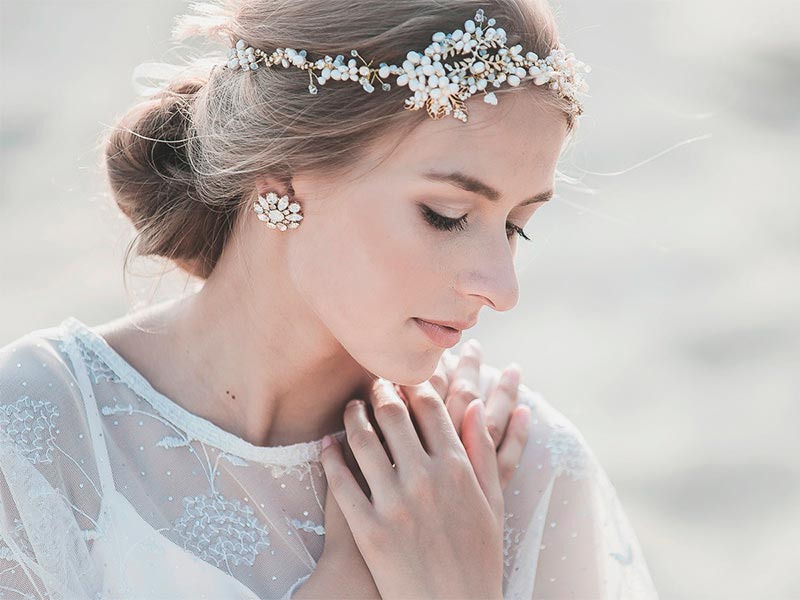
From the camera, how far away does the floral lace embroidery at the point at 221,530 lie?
7.54ft

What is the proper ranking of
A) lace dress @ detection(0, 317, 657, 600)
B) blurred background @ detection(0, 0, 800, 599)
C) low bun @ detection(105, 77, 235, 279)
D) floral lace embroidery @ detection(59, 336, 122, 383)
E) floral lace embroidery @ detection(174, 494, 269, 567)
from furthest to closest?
1. blurred background @ detection(0, 0, 800, 599)
2. low bun @ detection(105, 77, 235, 279)
3. floral lace embroidery @ detection(59, 336, 122, 383)
4. floral lace embroidery @ detection(174, 494, 269, 567)
5. lace dress @ detection(0, 317, 657, 600)

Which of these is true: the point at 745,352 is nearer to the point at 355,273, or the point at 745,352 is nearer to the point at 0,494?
the point at 355,273

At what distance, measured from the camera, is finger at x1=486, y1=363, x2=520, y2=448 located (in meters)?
2.59

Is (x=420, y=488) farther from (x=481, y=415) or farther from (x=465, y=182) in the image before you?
(x=465, y=182)

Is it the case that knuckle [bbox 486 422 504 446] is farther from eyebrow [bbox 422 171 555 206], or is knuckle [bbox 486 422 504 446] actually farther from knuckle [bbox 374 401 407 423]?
eyebrow [bbox 422 171 555 206]

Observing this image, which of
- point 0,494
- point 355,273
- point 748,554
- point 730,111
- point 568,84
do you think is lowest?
point 748,554

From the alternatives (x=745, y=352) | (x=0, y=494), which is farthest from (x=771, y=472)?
(x=0, y=494)

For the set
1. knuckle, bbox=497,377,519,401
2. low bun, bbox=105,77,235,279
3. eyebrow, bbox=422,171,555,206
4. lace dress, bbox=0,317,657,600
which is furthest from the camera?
knuckle, bbox=497,377,519,401

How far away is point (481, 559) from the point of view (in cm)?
230

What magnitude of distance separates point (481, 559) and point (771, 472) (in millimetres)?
3148

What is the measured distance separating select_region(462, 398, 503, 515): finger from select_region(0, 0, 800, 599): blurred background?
0.72 metres

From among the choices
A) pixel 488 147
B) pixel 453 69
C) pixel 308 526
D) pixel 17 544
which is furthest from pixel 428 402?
pixel 17 544

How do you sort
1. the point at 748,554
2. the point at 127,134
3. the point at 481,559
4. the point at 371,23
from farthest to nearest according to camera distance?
the point at 748,554 → the point at 127,134 → the point at 481,559 → the point at 371,23

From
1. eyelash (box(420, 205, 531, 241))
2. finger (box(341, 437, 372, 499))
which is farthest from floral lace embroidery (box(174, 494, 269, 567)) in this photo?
eyelash (box(420, 205, 531, 241))
